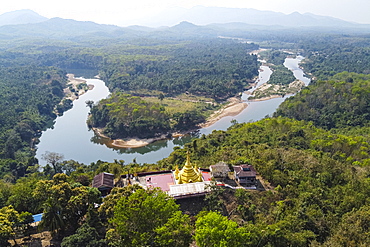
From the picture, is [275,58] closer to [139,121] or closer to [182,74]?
[182,74]

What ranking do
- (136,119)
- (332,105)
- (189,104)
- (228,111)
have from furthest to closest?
(189,104), (228,111), (332,105), (136,119)

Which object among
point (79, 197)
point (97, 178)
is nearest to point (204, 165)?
point (97, 178)

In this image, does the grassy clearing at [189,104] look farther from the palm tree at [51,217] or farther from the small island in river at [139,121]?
the palm tree at [51,217]

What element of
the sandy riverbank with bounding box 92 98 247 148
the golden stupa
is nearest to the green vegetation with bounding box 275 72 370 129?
the sandy riverbank with bounding box 92 98 247 148

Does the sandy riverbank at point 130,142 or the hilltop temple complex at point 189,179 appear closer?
the hilltop temple complex at point 189,179

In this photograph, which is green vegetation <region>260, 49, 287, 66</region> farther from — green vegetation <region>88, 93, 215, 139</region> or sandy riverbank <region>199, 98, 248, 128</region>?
green vegetation <region>88, 93, 215, 139</region>

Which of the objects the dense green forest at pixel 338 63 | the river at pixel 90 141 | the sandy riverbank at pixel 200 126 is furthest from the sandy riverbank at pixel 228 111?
the dense green forest at pixel 338 63

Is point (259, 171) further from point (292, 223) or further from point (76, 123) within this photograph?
point (76, 123)

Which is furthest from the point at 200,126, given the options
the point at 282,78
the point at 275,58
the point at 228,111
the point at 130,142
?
the point at 275,58
